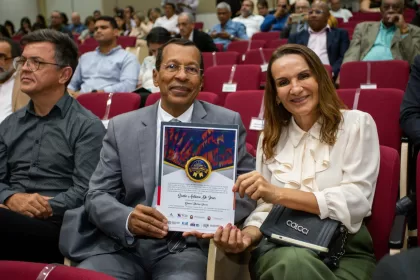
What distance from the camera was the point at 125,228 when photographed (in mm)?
1753

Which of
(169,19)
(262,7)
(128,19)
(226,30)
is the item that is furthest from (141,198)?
(128,19)

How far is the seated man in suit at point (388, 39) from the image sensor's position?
13.9ft

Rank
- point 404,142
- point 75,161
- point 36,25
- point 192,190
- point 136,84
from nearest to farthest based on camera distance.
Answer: point 192,190 < point 75,161 < point 404,142 < point 136,84 < point 36,25

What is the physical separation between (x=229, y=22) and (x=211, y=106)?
5.61m

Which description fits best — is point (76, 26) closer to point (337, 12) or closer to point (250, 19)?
point (250, 19)

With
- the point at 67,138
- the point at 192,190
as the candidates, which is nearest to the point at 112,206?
the point at 192,190

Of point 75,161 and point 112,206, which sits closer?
point 112,206

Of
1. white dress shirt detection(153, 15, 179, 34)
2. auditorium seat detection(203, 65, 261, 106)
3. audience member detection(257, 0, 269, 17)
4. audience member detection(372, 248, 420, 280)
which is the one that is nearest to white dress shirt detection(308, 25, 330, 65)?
auditorium seat detection(203, 65, 261, 106)

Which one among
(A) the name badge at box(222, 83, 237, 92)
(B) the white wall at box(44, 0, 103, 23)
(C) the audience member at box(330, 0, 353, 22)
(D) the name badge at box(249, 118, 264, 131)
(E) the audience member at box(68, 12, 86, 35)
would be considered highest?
(C) the audience member at box(330, 0, 353, 22)

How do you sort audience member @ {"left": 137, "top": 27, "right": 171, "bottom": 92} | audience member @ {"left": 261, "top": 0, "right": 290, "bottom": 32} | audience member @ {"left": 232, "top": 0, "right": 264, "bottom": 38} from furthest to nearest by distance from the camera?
audience member @ {"left": 232, "top": 0, "right": 264, "bottom": 38} → audience member @ {"left": 261, "top": 0, "right": 290, "bottom": 32} → audience member @ {"left": 137, "top": 27, "right": 171, "bottom": 92}

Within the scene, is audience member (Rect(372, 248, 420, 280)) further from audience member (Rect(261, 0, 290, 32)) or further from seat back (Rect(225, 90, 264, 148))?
audience member (Rect(261, 0, 290, 32))

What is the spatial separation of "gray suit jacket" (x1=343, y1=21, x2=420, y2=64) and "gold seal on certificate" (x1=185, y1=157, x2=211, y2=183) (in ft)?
10.2

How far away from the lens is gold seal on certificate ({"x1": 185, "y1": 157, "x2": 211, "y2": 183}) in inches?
63.8

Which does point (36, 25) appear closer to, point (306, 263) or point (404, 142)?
point (404, 142)
